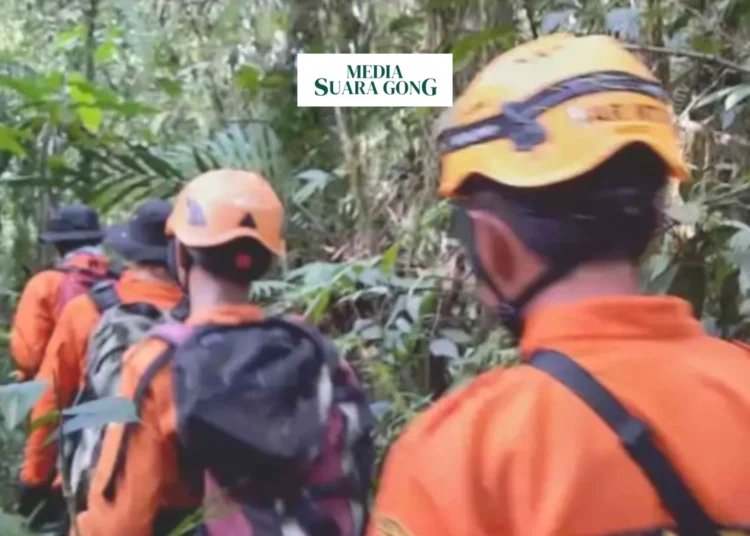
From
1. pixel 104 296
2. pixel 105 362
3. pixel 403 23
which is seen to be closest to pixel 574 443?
pixel 105 362

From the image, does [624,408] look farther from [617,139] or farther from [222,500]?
[222,500]

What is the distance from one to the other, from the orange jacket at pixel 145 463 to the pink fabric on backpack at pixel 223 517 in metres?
0.06

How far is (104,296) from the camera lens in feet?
Result: 13.6

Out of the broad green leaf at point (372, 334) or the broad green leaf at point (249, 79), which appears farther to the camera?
the broad green leaf at point (249, 79)

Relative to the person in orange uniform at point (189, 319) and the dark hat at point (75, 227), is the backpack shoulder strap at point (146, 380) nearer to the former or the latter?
the person in orange uniform at point (189, 319)

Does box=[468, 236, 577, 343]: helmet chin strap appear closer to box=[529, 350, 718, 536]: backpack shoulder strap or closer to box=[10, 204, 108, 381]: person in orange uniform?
box=[529, 350, 718, 536]: backpack shoulder strap

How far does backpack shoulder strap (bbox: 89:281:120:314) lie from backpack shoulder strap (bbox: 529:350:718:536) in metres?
2.84

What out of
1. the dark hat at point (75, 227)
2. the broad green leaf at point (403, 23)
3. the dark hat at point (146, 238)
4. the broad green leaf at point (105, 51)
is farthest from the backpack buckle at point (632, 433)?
the broad green leaf at point (105, 51)

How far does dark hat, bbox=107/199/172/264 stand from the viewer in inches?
150

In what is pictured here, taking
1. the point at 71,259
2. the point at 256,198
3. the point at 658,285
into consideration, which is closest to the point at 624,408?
the point at 256,198

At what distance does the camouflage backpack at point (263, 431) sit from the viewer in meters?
2.37

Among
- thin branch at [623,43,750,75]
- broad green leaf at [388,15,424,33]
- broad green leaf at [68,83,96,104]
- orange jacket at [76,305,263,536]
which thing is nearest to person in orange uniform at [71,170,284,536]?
orange jacket at [76,305,263,536]

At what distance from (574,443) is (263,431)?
1.15 m

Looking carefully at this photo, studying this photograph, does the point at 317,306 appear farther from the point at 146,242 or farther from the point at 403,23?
the point at 403,23
